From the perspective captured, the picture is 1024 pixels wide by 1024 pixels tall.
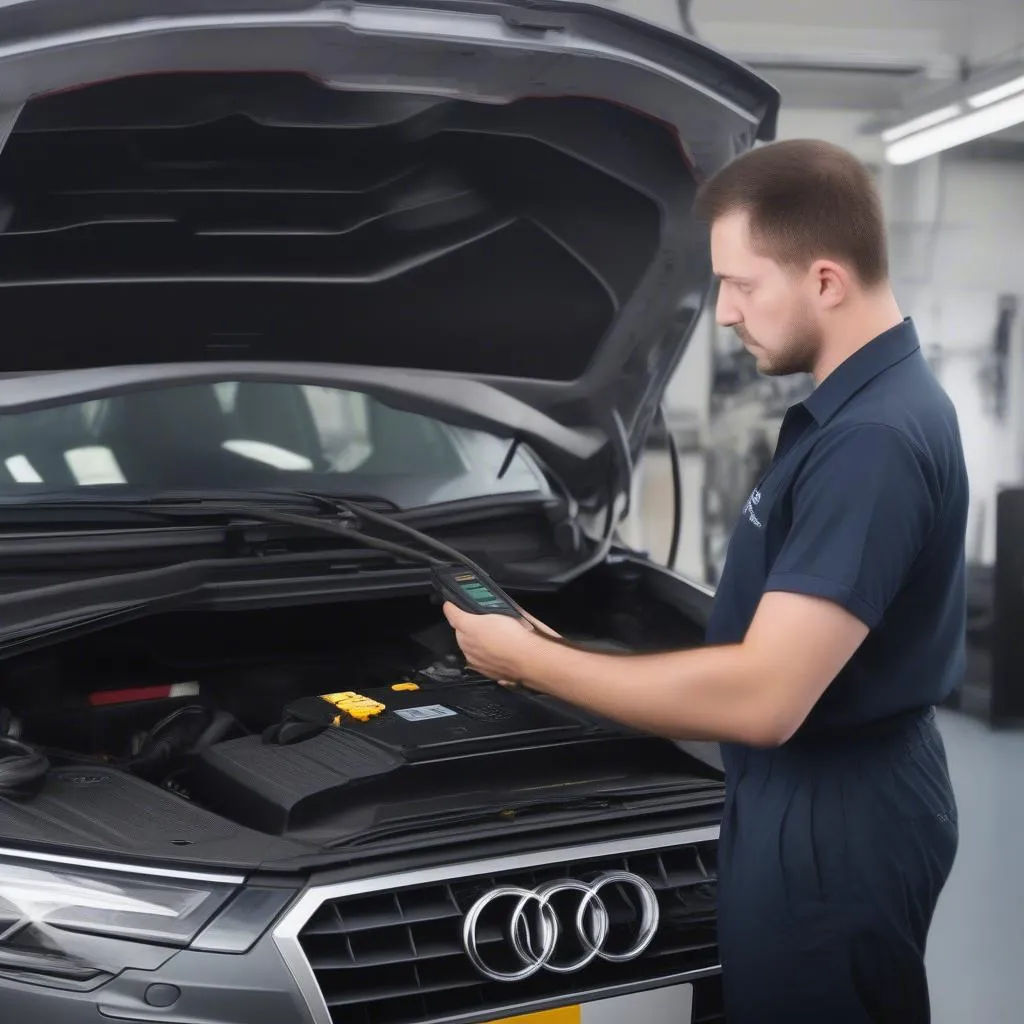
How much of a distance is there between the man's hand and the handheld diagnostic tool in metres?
0.05

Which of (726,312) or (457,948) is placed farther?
(457,948)

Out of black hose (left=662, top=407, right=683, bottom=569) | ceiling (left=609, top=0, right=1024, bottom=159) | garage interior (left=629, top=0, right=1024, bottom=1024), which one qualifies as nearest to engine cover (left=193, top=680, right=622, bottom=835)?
black hose (left=662, top=407, right=683, bottom=569)

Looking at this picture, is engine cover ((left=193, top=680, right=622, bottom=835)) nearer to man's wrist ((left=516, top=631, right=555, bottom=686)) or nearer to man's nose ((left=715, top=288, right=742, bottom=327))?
man's wrist ((left=516, top=631, right=555, bottom=686))

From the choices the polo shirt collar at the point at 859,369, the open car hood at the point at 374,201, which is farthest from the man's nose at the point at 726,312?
the open car hood at the point at 374,201

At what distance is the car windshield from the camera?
1.92 m

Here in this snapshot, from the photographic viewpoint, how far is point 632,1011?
1.38 m

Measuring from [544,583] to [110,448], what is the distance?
29.4 inches

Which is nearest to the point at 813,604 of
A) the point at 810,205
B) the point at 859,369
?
the point at 859,369

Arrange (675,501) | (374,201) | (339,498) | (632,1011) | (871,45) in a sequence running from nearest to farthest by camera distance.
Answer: (632,1011), (374,201), (339,498), (675,501), (871,45)

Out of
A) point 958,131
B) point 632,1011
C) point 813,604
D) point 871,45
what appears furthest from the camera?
point 958,131

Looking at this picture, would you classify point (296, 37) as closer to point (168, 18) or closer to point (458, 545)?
point (168, 18)

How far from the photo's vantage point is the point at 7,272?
1.75 meters

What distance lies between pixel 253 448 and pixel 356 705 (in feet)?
2.06

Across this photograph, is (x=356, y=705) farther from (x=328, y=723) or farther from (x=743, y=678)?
(x=743, y=678)
